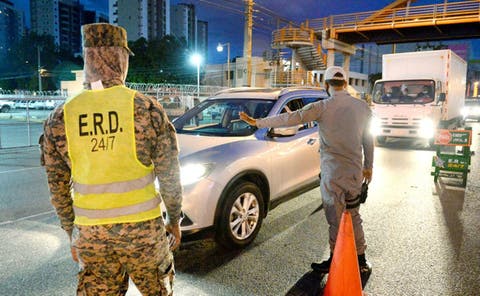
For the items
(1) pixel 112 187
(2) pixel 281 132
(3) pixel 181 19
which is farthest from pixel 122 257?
(3) pixel 181 19

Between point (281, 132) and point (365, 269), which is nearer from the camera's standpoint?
point (365, 269)

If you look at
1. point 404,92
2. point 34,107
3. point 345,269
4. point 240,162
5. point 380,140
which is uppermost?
point 404,92

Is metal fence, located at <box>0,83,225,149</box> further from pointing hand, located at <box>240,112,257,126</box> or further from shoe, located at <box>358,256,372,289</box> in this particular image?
shoe, located at <box>358,256,372,289</box>

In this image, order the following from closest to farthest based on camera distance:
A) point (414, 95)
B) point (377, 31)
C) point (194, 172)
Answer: point (194, 172)
point (414, 95)
point (377, 31)

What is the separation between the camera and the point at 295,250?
13.8ft

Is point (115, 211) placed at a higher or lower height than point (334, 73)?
lower

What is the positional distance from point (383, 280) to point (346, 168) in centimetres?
111

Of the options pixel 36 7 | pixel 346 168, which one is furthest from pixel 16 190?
pixel 36 7

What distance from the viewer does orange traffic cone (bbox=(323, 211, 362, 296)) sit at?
2.68 metres

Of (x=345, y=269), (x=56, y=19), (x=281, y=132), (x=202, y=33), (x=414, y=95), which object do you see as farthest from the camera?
(x=202, y=33)

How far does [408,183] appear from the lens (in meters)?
7.50

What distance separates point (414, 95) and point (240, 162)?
1108 centimetres

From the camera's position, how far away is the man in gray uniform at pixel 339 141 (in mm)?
3434

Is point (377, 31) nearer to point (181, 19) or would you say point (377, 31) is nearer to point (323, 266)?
point (323, 266)
